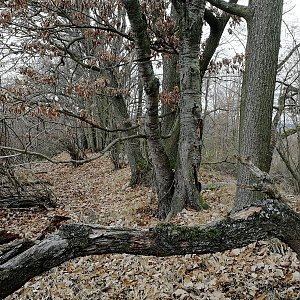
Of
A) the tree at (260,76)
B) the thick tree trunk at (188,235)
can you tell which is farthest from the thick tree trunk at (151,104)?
the thick tree trunk at (188,235)

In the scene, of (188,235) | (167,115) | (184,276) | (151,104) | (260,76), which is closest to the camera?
(188,235)

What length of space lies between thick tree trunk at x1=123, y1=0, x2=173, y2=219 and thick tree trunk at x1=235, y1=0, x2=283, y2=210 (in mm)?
1502

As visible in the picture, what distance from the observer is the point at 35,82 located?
747cm

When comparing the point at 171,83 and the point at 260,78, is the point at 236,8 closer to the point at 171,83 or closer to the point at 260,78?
the point at 260,78

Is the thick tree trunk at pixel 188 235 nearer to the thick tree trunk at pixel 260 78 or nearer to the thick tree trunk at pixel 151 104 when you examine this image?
the thick tree trunk at pixel 260 78

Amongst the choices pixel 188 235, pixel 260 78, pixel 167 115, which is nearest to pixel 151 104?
pixel 167 115

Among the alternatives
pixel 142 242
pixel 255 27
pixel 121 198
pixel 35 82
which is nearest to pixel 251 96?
pixel 255 27

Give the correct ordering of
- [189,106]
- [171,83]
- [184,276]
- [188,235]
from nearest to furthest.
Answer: [188,235] → [184,276] → [189,106] → [171,83]

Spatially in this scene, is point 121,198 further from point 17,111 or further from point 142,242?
point 142,242

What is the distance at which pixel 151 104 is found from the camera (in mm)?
5898

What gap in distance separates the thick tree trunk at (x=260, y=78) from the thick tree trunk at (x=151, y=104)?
1.50m

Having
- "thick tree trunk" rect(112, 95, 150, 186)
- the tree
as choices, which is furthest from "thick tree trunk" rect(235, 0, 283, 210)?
"thick tree trunk" rect(112, 95, 150, 186)

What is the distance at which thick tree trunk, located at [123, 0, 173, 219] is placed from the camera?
5009 mm

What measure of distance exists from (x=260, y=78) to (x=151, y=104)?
5.92 feet
